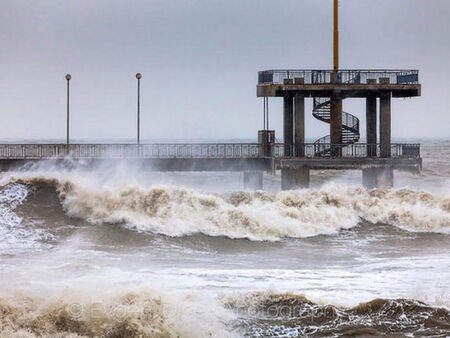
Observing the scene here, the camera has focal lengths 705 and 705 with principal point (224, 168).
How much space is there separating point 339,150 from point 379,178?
8.32ft

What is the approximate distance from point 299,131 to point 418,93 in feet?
22.2

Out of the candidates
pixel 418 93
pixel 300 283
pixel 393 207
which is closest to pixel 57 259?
pixel 300 283

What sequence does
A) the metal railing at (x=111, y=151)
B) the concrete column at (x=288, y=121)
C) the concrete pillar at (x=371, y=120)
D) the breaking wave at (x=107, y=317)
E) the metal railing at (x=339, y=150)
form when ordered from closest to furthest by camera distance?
the breaking wave at (x=107, y=317) < the metal railing at (x=339, y=150) < the metal railing at (x=111, y=151) < the concrete column at (x=288, y=121) < the concrete pillar at (x=371, y=120)

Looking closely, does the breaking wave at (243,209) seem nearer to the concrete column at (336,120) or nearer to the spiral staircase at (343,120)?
the concrete column at (336,120)

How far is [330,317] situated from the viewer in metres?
14.7

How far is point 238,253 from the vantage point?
919 inches

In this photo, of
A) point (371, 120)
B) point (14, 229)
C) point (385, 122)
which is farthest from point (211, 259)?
point (371, 120)

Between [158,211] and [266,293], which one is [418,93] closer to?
[158,211]

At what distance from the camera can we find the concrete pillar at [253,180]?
3804 cm

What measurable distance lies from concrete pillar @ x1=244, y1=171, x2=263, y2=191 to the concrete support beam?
567cm

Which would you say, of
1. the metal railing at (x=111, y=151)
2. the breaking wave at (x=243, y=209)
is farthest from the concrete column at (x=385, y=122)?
the metal railing at (x=111, y=151)

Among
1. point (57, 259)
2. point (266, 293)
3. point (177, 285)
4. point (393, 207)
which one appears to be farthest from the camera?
point (393, 207)

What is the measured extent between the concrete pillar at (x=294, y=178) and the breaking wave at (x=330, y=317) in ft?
65.1

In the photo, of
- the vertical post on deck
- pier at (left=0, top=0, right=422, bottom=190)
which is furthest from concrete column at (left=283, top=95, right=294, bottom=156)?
the vertical post on deck
